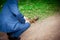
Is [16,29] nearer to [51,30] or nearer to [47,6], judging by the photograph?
[51,30]

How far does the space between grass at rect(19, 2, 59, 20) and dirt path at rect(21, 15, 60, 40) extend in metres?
0.98

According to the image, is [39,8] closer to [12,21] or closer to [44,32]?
[12,21]

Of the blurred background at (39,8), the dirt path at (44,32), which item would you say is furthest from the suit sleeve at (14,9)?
the blurred background at (39,8)

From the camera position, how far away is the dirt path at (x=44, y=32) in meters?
3.70

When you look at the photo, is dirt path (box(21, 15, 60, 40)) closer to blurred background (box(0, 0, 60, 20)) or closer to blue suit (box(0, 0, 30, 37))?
blue suit (box(0, 0, 30, 37))

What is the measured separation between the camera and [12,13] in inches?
175

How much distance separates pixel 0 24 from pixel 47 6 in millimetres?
1988

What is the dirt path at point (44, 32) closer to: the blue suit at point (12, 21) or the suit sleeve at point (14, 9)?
the blue suit at point (12, 21)

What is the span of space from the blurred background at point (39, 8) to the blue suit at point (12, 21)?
89 cm

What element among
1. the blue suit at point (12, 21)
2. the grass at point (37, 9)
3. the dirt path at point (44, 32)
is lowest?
the dirt path at point (44, 32)

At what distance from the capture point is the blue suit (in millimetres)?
4219

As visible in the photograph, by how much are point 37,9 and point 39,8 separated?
83mm

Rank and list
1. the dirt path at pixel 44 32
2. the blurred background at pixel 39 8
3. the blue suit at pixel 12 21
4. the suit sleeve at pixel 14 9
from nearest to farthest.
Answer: the dirt path at pixel 44 32
the blue suit at pixel 12 21
the suit sleeve at pixel 14 9
the blurred background at pixel 39 8

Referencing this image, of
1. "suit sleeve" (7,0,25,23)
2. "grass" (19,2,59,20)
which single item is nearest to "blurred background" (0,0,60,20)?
"grass" (19,2,59,20)
